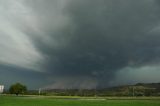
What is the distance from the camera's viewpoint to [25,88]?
200 meters

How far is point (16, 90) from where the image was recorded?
191250 mm

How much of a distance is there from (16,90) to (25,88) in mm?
9450
